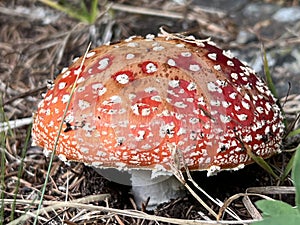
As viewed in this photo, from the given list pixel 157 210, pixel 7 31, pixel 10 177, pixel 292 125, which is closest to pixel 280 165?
pixel 292 125

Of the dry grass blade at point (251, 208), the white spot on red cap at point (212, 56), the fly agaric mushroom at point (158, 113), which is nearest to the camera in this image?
the fly agaric mushroom at point (158, 113)

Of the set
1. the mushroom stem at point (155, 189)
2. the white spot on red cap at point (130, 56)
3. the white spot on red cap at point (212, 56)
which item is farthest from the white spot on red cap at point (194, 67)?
the mushroom stem at point (155, 189)

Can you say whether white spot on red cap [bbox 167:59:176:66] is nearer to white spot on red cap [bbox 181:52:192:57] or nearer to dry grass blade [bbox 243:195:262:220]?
white spot on red cap [bbox 181:52:192:57]

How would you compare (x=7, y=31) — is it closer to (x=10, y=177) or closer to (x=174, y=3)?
(x=174, y=3)

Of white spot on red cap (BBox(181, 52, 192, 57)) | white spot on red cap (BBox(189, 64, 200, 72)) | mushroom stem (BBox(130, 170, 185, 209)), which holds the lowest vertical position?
mushroom stem (BBox(130, 170, 185, 209))

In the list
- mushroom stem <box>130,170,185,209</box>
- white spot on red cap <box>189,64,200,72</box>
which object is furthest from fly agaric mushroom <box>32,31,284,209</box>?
mushroom stem <box>130,170,185,209</box>

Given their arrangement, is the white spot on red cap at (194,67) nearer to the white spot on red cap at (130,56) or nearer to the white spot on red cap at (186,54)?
the white spot on red cap at (186,54)

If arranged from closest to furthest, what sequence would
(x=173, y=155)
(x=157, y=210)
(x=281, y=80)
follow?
(x=173, y=155)
(x=157, y=210)
(x=281, y=80)

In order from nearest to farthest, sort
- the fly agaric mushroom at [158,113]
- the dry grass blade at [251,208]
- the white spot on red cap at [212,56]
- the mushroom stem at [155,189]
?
1. the fly agaric mushroom at [158,113]
2. the dry grass blade at [251,208]
3. the white spot on red cap at [212,56]
4. the mushroom stem at [155,189]

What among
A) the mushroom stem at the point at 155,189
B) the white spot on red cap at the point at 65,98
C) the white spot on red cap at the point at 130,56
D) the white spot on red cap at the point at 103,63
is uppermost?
the white spot on red cap at the point at 130,56
